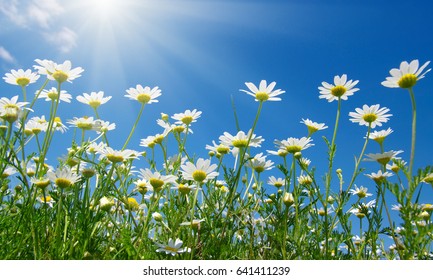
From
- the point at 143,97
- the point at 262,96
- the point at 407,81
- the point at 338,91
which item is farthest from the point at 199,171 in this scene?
the point at 407,81

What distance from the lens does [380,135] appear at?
2.30 m

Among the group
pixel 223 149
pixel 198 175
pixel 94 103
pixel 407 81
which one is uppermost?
pixel 94 103

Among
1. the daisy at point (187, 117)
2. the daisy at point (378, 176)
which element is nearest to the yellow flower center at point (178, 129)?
the daisy at point (187, 117)

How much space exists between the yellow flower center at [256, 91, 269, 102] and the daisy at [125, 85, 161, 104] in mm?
664

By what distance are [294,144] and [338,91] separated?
0.41m

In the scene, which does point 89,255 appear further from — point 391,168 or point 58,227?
point 391,168

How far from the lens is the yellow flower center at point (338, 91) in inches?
92.6

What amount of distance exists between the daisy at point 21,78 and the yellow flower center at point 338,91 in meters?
1.73

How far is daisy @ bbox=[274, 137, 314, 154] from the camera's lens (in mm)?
2281

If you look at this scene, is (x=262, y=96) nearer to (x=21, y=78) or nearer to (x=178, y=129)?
(x=178, y=129)

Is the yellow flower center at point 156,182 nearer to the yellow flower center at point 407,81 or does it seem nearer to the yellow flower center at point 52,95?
the yellow flower center at point 52,95
